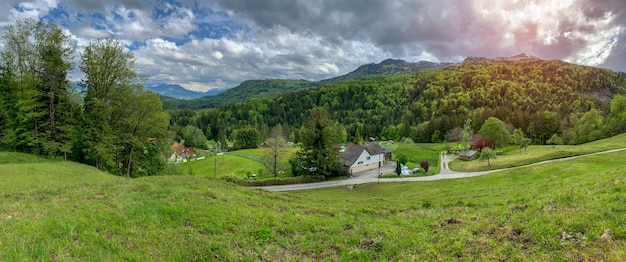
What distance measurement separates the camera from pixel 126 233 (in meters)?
7.98

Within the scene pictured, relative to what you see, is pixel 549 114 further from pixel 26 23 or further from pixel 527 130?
pixel 26 23

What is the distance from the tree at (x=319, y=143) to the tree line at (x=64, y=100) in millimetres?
23132

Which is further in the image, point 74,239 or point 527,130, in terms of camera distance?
point 527,130

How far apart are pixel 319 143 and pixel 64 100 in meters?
32.5

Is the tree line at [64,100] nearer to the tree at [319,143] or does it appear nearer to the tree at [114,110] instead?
the tree at [114,110]

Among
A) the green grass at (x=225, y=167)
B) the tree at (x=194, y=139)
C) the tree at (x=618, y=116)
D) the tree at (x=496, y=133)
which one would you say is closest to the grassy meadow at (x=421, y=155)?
the tree at (x=496, y=133)

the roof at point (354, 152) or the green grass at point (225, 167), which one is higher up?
the roof at point (354, 152)

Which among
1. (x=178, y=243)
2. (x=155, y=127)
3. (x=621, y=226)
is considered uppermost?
(x=155, y=127)

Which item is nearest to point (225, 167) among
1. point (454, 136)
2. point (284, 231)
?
point (284, 231)

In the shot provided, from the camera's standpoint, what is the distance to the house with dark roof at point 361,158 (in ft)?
181

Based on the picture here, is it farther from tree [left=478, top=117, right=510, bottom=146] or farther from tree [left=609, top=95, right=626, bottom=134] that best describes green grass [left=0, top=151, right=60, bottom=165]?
tree [left=609, top=95, right=626, bottom=134]

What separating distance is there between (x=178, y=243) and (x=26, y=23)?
32403 millimetres

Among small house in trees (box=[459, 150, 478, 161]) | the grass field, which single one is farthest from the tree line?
small house in trees (box=[459, 150, 478, 161])

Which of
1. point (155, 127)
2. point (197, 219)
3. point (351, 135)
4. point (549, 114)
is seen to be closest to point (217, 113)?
point (351, 135)
